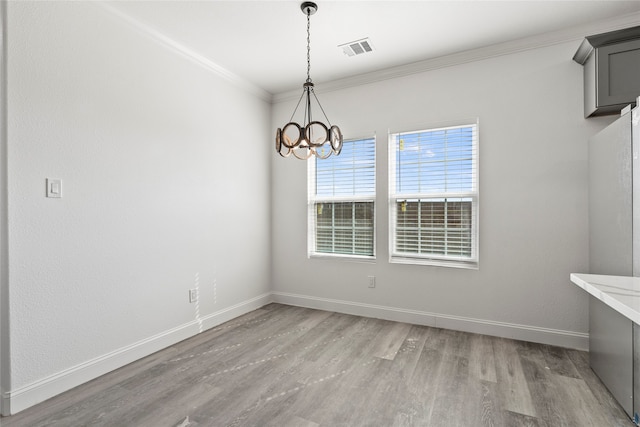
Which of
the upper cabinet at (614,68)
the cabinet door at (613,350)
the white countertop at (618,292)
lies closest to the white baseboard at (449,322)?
the cabinet door at (613,350)

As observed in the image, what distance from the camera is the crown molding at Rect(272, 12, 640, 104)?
271cm

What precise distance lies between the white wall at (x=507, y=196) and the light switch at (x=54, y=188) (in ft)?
9.33

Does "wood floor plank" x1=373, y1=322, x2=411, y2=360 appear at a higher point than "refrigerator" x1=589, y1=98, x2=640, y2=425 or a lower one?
lower

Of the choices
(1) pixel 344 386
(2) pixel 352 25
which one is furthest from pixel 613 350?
(2) pixel 352 25

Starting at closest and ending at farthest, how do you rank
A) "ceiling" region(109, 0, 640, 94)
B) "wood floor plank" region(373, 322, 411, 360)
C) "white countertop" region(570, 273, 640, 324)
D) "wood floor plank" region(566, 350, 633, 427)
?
"white countertop" region(570, 273, 640, 324) → "wood floor plank" region(566, 350, 633, 427) → "ceiling" region(109, 0, 640, 94) → "wood floor plank" region(373, 322, 411, 360)

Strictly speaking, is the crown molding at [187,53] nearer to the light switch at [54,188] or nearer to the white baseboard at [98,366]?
the light switch at [54,188]

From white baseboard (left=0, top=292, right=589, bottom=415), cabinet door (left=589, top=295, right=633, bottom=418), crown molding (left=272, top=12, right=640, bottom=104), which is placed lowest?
white baseboard (left=0, top=292, right=589, bottom=415)

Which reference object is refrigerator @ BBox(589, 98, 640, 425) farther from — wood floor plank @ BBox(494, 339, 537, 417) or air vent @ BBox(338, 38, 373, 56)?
air vent @ BBox(338, 38, 373, 56)

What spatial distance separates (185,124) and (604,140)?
351 centimetres

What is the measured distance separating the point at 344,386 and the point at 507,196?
229cm

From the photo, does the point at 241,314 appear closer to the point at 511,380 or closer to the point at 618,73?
the point at 511,380

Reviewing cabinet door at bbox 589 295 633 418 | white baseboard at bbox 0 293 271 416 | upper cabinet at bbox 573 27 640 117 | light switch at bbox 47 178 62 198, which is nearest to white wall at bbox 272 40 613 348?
upper cabinet at bbox 573 27 640 117

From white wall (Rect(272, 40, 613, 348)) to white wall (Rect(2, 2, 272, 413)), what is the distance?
174cm

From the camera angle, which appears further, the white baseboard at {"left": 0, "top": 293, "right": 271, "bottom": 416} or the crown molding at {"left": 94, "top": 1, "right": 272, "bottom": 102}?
the crown molding at {"left": 94, "top": 1, "right": 272, "bottom": 102}
